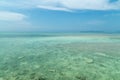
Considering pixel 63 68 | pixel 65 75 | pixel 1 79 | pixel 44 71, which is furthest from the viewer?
pixel 63 68

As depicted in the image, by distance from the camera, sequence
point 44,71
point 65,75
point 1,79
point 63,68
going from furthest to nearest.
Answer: point 63,68 → point 44,71 → point 65,75 → point 1,79

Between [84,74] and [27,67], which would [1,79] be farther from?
[84,74]

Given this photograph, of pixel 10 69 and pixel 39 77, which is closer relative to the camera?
pixel 39 77

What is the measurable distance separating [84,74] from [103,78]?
65 cm

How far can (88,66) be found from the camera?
20.0 ft

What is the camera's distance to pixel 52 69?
575cm

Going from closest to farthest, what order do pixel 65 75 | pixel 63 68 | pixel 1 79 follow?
pixel 1 79 < pixel 65 75 < pixel 63 68

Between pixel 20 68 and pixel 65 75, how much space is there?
189cm

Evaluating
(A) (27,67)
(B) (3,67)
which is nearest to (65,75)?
(A) (27,67)

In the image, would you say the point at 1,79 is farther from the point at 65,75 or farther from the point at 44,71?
the point at 65,75

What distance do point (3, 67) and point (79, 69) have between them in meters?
2.98

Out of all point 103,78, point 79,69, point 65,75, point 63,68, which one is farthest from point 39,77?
point 103,78

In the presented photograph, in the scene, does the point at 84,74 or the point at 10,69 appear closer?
the point at 84,74

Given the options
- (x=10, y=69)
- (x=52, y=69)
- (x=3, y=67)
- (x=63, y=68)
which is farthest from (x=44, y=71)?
(x=3, y=67)
